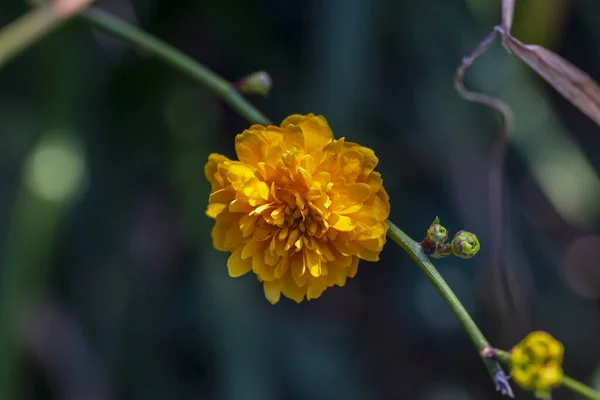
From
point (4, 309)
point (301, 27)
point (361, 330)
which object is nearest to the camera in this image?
point (4, 309)

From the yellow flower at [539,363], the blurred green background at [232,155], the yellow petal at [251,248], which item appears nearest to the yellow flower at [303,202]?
the yellow petal at [251,248]

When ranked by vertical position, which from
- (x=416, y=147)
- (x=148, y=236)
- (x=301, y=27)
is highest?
(x=301, y=27)

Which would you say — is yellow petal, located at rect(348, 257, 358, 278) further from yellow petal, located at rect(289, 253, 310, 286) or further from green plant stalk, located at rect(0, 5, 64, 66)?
green plant stalk, located at rect(0, 5, 64, 66)

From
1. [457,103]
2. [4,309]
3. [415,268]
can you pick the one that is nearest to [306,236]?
[4,309]

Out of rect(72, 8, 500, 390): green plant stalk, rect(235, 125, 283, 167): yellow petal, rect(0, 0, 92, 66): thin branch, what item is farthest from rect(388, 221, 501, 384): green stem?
rect(0, 0, 92, 66): thin branch

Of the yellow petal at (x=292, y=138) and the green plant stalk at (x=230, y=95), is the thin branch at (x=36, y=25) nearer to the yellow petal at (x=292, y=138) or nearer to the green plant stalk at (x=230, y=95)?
the green plant stalk at (x=230, y=95)

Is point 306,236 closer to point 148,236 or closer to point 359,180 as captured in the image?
point 359,180

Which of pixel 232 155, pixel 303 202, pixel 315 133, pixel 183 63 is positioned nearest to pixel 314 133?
pixel 315 133

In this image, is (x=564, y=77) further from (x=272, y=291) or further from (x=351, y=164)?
(x=272, y=291)
